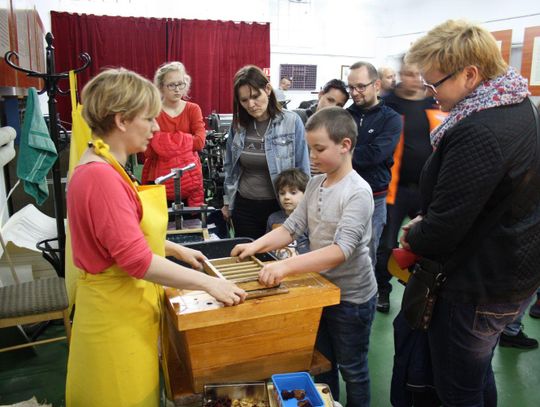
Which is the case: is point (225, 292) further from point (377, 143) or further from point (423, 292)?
point (377, 143)

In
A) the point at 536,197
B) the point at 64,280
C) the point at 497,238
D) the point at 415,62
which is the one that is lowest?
the point at 64,280

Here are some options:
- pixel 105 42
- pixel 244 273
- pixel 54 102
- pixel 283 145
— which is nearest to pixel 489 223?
pixel 244 273

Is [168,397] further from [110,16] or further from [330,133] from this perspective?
[110,16]

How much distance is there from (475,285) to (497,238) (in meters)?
0.14

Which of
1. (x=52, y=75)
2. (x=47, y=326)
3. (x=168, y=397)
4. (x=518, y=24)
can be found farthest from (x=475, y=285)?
(x=518, y=24)

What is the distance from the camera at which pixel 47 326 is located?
2.71 m

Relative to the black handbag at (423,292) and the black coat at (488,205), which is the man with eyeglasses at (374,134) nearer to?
the black handbag at (423,292)

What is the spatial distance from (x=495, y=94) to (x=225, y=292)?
2.79 feet

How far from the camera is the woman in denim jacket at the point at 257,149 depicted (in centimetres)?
223

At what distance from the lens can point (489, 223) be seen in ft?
3.66

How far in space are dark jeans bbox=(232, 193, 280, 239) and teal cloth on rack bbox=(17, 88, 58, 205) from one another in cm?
102

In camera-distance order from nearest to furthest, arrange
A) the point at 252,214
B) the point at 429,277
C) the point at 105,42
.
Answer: the point at 429,277, the point at 252,214, the point at 105,42

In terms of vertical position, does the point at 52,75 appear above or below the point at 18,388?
above

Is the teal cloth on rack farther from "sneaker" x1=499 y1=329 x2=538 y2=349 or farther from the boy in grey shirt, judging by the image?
"sneaker" x1=499 y1=329 x2=538 y2=349
